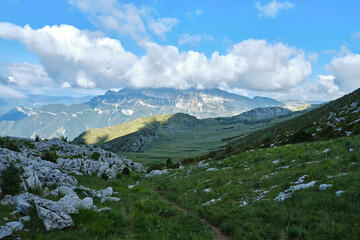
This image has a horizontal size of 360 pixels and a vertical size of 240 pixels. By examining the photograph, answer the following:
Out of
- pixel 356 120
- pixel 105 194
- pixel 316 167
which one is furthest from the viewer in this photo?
pixel 356 120

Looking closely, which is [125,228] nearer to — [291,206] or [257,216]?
[257,216]

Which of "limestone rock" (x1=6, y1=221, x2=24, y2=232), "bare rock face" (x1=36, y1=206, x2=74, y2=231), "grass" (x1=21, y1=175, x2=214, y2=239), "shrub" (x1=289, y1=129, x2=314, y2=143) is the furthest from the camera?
"shrub" (x1=289, y1=129, x2=314, y2=143)

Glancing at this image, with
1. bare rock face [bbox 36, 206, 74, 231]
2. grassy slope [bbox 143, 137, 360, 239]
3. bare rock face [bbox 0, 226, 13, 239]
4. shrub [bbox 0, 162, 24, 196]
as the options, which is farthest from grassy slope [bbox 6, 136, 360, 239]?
shrub [bbox 0, 162, 24, 196]

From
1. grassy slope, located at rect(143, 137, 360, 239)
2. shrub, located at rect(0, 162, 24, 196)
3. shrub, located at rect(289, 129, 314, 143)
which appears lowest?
grassy slope, located at rect(143, 137, 360, 239)

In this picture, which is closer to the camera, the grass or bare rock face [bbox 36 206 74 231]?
the grass

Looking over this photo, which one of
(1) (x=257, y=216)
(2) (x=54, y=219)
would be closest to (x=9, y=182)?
(2) (x=54, y=219)

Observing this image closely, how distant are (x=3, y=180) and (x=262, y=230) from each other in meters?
14.0

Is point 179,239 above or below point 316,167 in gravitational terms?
below

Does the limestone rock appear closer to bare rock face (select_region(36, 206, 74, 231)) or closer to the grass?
the grass

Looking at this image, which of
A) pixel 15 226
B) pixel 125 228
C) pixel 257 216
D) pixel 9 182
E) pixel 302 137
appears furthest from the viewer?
pixel 302 137

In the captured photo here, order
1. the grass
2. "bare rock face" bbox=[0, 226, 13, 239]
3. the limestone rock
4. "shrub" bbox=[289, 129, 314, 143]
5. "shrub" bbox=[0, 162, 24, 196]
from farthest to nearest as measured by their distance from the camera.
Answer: "shrub" bbox=[289, 129, 314, 143] < "shrub" bbox=[0, 162, 24, 196] < the grass < the limestone rock < "bare rock face" bbox=[0, 226, 13, 239]

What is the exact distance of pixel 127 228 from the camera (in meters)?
9.21

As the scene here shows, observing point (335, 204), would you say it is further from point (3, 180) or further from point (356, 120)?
point (356, 120)

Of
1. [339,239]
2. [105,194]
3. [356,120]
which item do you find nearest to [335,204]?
[339,239]
